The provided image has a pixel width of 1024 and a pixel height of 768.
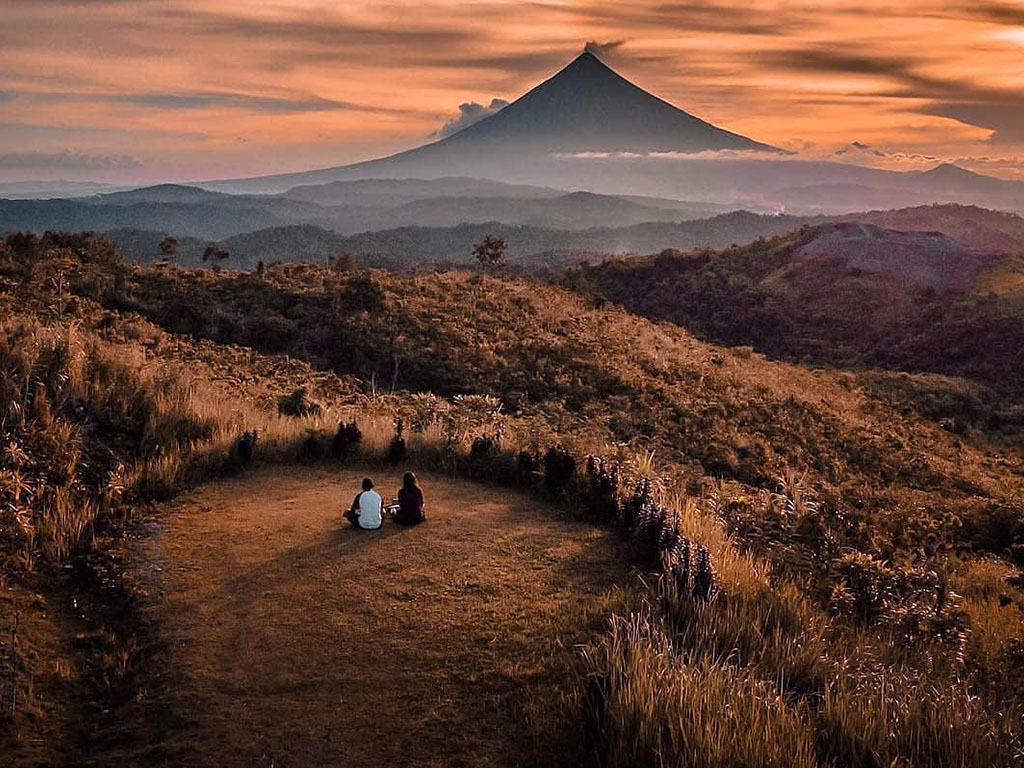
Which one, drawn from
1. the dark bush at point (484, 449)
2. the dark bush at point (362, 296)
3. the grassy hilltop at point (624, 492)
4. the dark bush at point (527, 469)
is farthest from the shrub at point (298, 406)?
the dark bush at point (362, 296)

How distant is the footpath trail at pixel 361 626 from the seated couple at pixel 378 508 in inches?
4.9

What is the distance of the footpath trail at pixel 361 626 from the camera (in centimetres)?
398

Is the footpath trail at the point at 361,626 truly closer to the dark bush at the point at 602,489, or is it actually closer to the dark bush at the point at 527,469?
the dark bush at the point at 602,489

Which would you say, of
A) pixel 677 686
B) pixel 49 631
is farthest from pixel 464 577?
pixel 49 631

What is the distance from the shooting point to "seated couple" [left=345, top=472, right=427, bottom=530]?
22.8 ft

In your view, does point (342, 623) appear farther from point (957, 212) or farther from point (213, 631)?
point (957, 212)

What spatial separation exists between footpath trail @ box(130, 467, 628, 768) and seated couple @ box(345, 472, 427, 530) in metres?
0.13

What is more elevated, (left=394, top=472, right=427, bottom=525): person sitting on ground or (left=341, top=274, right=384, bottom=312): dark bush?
(left=341, top=274, right=384, bottom=312): dark bush

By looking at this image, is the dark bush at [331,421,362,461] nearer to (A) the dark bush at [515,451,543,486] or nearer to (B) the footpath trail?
(B) the footpath trail

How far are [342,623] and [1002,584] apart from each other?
7.31 m

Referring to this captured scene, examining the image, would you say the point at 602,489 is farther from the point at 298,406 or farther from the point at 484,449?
the point at 298,406

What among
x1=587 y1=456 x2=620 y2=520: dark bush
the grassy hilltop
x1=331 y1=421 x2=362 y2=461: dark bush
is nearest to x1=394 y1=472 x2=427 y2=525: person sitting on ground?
the grassy hilltop

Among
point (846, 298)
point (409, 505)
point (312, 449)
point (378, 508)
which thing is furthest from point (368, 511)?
point (846, 298)

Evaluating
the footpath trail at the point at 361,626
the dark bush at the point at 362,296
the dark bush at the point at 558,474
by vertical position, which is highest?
the dark bush at the point at 362,296
